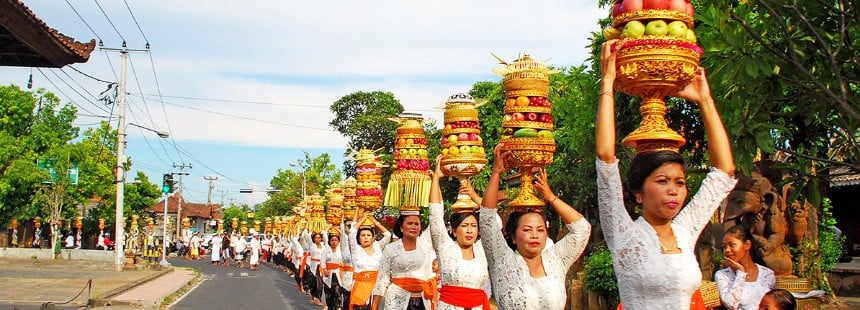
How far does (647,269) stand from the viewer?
350 centimetres

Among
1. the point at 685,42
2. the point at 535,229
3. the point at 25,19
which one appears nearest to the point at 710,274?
the point at 535,229

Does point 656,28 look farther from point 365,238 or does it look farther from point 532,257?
point 365,238

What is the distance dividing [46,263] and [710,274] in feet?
100.0

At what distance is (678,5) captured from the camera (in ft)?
13.0

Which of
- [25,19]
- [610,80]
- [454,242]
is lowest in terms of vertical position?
[454,242]

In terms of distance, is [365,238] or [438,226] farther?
[365,238]

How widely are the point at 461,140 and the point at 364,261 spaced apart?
→ 15.0ft

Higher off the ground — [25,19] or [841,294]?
[25,19]


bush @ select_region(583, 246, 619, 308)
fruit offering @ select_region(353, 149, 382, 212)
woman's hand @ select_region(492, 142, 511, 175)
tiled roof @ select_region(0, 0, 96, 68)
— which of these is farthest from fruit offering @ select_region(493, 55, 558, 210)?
bush @ select_region(583, 246, 619, 308)

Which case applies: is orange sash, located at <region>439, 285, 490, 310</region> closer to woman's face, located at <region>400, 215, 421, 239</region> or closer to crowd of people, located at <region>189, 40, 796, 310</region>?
crowd of people, located at <region>189, 40, 796, 310</region>

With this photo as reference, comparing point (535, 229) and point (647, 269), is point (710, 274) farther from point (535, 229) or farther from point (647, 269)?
point (647, 269)

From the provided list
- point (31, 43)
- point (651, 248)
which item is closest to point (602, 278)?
point (31, 43)

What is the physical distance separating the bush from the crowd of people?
405 cm

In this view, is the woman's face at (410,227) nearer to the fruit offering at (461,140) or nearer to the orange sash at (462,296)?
the fruit offering at (461,140)
